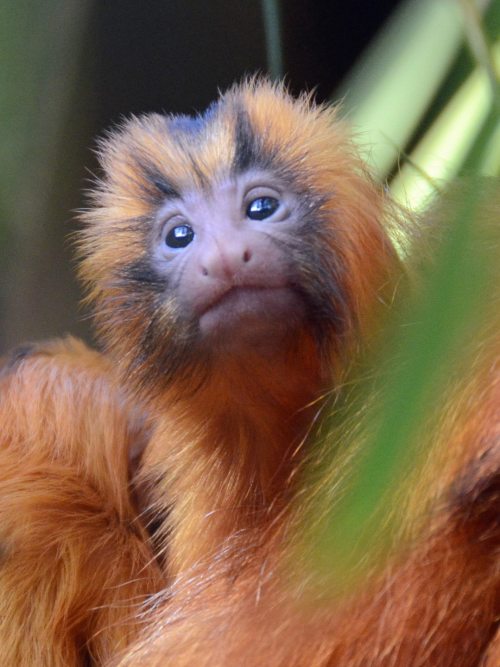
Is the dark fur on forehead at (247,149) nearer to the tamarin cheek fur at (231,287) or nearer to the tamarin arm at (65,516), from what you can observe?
the tamarin cheek fur at (231,287)

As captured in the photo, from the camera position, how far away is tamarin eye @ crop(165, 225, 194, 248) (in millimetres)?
859

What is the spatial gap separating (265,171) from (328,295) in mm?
151

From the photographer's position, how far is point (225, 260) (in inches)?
31.6

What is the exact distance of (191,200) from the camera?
34.4 inches

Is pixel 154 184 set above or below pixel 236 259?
above

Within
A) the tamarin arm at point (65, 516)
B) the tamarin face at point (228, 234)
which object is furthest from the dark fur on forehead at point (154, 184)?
the tamarin arm at point (65, 516)

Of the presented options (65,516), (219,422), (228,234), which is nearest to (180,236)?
(228,234)

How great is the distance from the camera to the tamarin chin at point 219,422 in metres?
0.65

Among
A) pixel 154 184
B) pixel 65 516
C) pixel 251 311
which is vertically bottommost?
pixel 65 516

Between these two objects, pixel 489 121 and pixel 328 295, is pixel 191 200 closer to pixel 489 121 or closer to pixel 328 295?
pixel 328 295

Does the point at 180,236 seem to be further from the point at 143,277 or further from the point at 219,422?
the point at 219,422

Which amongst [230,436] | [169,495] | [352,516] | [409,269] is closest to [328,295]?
[409,269]

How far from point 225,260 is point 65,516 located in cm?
39

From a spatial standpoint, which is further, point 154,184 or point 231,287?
point 154,184
